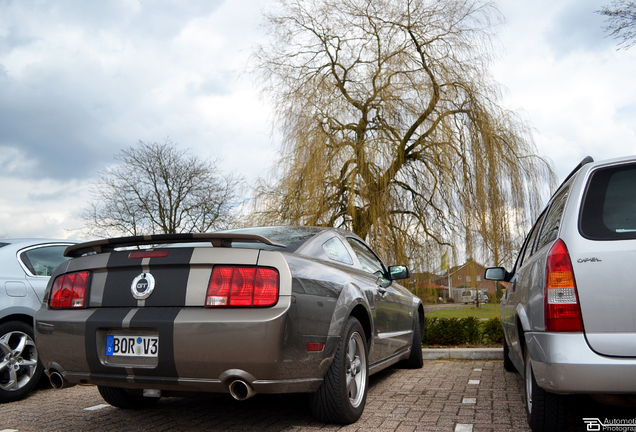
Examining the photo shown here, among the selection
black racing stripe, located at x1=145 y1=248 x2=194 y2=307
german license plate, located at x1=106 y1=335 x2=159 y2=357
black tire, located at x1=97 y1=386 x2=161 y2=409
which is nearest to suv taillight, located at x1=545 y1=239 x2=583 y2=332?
black racing stripe, located at x1=145 y1=248 x2=194 y2=307

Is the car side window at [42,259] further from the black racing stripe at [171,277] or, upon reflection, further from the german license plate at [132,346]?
the black racing stripe at [171,277]

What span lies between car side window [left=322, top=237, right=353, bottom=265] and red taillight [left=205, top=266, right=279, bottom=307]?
3.43 feet

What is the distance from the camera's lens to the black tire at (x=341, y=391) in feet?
11.9

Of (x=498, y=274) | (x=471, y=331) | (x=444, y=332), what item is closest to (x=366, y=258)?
(x=498, y=274)

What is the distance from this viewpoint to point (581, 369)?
265 cm

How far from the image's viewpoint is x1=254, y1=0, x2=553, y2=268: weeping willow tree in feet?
37.6

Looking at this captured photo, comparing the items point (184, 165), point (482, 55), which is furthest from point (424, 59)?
point (184, 165)

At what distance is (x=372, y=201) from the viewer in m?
11.5

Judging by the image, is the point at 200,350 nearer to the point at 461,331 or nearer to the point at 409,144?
the point at 461,331

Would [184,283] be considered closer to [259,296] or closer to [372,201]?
[259,296]

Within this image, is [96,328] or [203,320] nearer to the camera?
[203,320]

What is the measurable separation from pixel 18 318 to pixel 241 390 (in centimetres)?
315

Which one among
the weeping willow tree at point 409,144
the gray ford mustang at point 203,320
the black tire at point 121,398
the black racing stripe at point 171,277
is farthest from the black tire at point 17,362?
the weeping willow tree at point 409,144

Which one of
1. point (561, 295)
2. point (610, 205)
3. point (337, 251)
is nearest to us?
point (561, 295)
